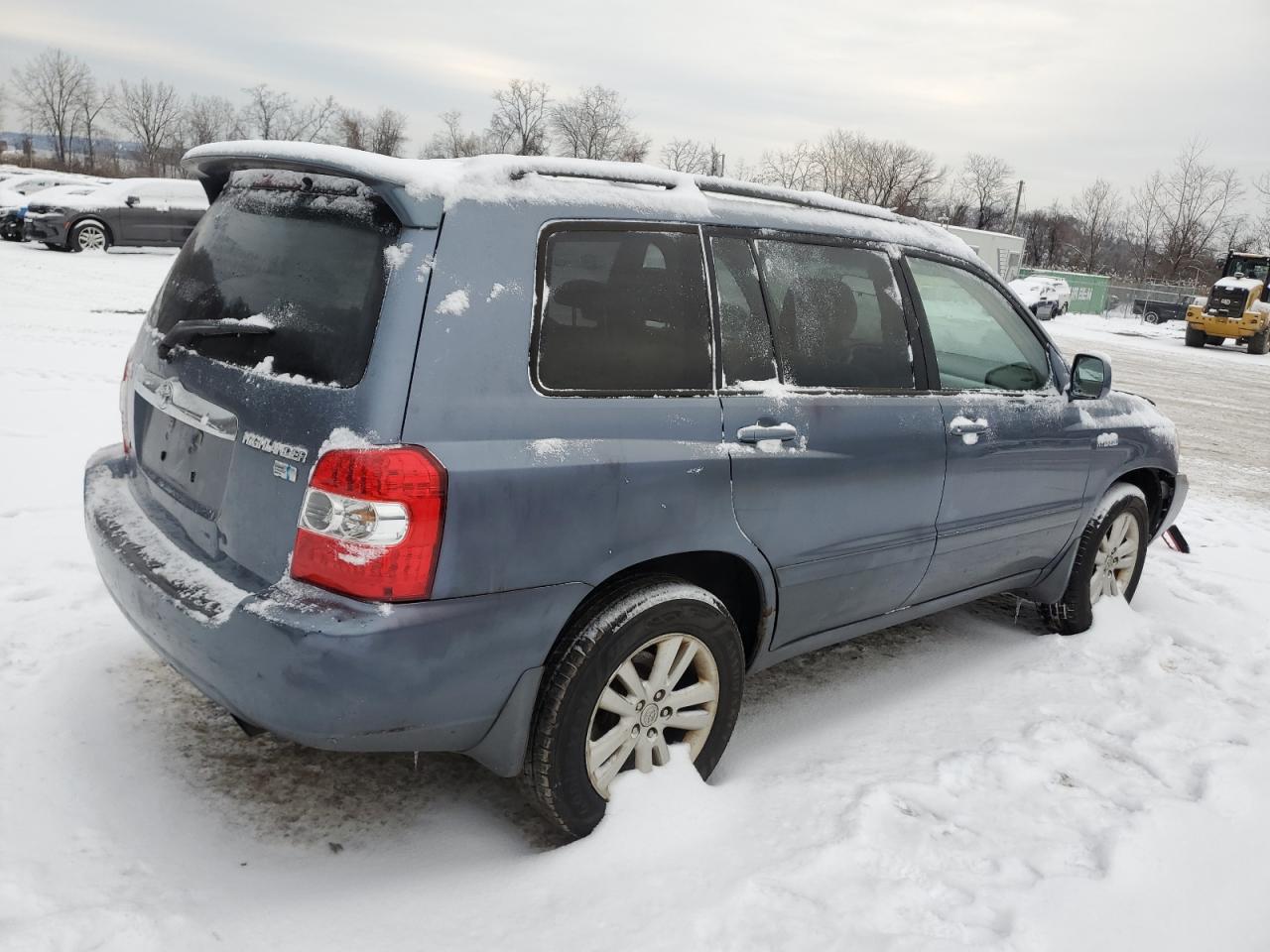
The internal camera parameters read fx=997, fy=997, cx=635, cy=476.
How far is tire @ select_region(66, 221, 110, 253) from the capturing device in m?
19.6

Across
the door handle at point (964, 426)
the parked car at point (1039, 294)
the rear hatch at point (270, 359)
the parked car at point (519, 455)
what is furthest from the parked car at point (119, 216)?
the parked car at point (1039, 294)

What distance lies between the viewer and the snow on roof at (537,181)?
2482mm

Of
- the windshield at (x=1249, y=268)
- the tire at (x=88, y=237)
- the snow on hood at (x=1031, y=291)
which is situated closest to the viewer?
the tire at (x=88, y=237)

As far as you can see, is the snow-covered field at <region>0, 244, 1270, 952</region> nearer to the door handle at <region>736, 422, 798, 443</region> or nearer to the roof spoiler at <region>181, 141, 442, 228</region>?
the door handle at <region>736, 422, 798, 443</region>

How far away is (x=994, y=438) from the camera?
12.6 ft

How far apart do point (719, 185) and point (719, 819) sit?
78.2 inches

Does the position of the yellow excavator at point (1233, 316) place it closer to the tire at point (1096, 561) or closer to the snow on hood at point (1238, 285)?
the snow on hood at point (1238, 285)

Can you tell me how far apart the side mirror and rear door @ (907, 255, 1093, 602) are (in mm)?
71

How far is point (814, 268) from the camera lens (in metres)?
3.37

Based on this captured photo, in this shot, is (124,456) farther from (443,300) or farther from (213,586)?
(443,300)

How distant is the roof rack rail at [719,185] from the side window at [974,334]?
0.33m

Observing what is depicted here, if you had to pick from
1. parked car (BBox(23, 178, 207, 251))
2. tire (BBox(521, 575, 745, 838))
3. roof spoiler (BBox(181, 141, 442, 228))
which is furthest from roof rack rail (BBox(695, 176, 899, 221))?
parked car (BBox(23, 178, 207, 251))

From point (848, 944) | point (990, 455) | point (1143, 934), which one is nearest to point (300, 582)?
point (848, 944)

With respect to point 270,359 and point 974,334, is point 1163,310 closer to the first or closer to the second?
point 974,334
